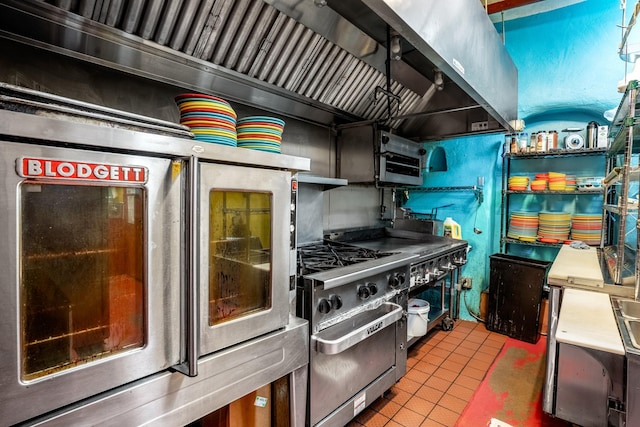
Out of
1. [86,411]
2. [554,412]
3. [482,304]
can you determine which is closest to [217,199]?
[86,411]

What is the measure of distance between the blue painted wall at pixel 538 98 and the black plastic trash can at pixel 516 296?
15.9 inches

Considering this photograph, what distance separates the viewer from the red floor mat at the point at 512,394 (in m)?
2.27

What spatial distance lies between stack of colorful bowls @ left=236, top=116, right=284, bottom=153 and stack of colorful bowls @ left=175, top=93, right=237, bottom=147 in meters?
0.15

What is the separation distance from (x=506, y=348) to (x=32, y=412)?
3847mm

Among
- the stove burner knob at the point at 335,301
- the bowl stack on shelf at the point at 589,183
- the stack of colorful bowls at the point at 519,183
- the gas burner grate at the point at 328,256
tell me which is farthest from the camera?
the stack of colorful bowls at the point at 519,183

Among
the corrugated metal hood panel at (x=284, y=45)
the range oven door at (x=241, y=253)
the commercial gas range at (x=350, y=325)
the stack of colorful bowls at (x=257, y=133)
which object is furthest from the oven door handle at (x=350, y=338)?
the corrugated metal hood panel at (x=284, y=45)

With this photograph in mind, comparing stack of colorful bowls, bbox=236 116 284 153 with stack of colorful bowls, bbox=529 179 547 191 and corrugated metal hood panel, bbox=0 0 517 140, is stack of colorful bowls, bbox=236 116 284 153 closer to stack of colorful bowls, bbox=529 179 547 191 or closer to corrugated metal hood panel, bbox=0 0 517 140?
corrugated metal hood panel, bbox=0 0 517 140

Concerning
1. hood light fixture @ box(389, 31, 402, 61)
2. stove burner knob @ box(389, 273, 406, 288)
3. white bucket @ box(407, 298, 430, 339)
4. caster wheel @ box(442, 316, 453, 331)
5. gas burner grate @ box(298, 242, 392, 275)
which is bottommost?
caster wheel @ box(442, 316, 453, 331)

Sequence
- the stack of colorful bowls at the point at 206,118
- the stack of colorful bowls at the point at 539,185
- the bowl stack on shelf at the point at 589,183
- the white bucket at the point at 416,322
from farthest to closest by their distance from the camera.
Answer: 1. the stack of colorful bowls at the point at 539,185
2. the bowl stack on shelf at the point at 589,183
3. the white bucket at the point at 416,322
4. the stack of colorful bowls at the point at 206,118

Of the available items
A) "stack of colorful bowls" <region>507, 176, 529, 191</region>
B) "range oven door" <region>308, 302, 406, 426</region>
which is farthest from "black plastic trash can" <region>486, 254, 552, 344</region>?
"range oven door" <region>308, 302, 406, 426</region>

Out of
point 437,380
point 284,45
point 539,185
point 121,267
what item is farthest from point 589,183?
point 121,267

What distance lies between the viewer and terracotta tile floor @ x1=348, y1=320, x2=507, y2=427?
2293mm

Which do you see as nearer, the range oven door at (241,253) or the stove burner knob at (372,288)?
the range oven door at (241,253)

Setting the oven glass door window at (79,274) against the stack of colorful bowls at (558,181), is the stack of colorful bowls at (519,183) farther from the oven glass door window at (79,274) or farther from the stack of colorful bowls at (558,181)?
the oven glass door window at (79,274)
